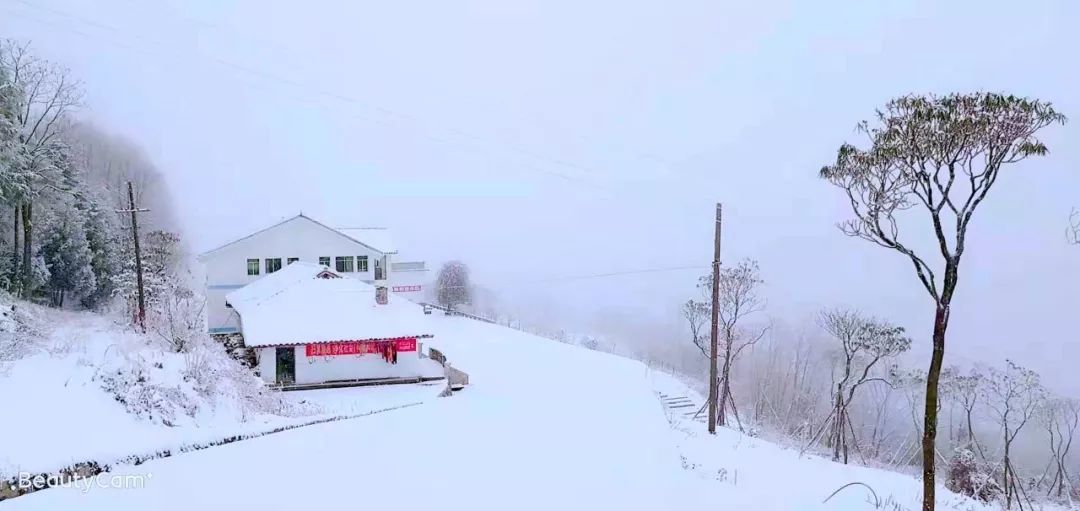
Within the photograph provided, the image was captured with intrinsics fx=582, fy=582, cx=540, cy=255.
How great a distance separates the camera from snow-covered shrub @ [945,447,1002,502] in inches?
896

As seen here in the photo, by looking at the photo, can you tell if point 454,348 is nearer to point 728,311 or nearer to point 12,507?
point 728,311

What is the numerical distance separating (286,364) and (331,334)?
1935mm

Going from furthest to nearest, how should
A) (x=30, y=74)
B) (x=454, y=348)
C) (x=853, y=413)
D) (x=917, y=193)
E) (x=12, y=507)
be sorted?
(x=853, y=413), (x=454, y=348), (x=30, y=74), (x=917, y=193), (x=12, y=507)

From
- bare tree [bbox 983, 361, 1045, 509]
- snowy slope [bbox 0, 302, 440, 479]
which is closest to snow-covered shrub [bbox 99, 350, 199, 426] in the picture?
snowy slope [bbox 0, 302, 440, 479]

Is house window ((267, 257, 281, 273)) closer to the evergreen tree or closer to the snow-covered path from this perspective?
the evergreen tree

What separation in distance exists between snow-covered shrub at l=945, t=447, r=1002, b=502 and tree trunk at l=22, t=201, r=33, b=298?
37315 millimetres

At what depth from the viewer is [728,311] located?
25.1m

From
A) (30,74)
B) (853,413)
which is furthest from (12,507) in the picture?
(853,413)

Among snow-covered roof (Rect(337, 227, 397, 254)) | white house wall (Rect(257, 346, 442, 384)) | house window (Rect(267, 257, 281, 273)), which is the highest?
snow-covered roof (Rect(337, 227, 397, 254))

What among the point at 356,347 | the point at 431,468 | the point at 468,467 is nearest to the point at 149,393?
the point at 431,468

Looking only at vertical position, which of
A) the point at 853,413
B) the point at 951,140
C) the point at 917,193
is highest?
the point at 951,140

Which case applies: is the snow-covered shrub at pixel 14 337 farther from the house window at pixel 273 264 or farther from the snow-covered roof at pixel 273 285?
the house window at pixel 273 264

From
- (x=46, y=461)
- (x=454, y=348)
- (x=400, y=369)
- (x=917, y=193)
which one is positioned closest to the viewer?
(x=46, y=461)

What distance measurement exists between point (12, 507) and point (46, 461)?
3.94ft
